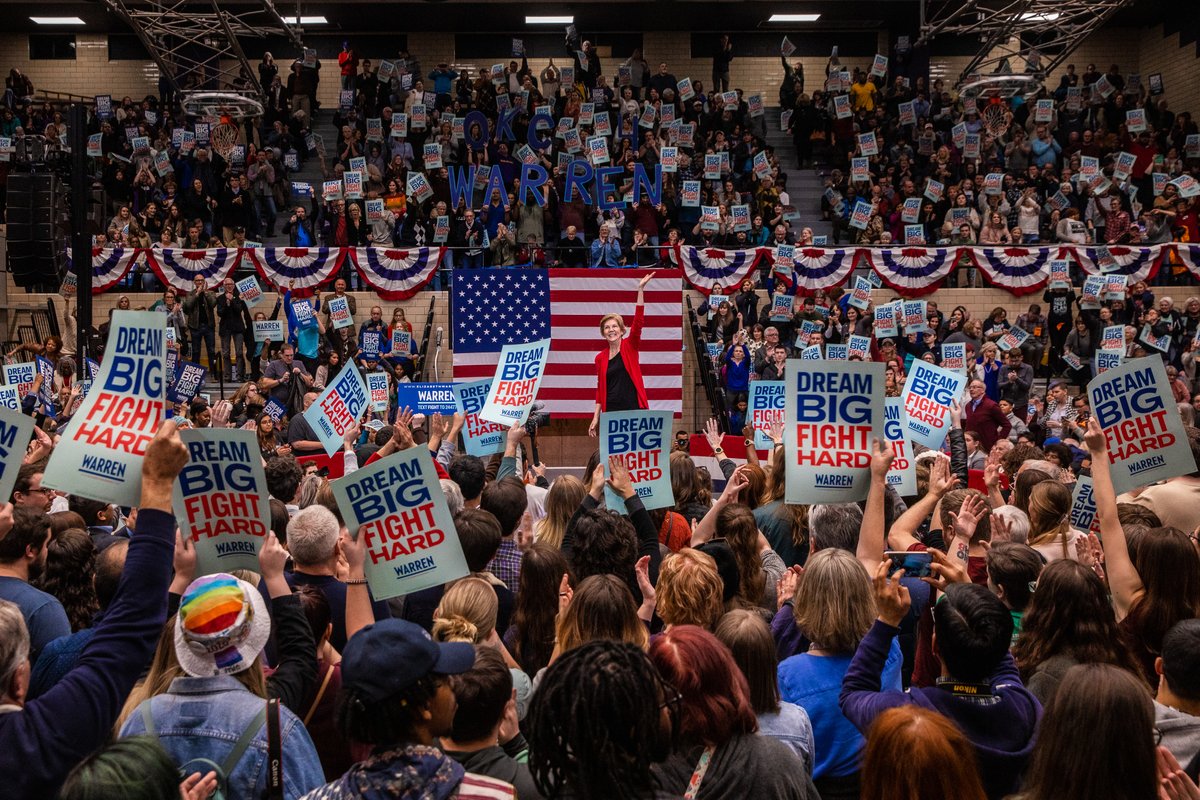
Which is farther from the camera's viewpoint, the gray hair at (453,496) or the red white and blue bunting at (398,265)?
the red white and blue bunting at (398,265)

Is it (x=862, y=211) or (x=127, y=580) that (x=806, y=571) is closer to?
(x=127, y=580)

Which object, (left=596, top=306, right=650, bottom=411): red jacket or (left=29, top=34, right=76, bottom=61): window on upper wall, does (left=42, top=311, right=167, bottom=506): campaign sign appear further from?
(left=29, top=34, right=76, bottom=61): window on upper wall

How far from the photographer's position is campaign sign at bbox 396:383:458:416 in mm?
9875

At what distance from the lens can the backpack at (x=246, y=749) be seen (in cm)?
251

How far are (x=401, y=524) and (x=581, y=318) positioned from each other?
38.9 feet

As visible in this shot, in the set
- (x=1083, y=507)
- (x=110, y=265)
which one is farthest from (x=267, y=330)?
(x=1083, y=507)

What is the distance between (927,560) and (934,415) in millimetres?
4341

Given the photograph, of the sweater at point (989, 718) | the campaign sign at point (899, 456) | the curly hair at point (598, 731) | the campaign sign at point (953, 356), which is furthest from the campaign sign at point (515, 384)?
the campaign sign at point (953, 356)

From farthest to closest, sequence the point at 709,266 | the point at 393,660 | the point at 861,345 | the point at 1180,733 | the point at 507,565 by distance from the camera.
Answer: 1. the point at 709,266
2. the point at 861,345
3. the point at 507,565
4. the point at 1180,733
5. the point at 393,660

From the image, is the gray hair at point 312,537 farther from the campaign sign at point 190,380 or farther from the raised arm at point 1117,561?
the campaign sign at point 190,380

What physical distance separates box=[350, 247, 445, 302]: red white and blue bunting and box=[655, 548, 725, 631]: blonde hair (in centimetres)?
1505

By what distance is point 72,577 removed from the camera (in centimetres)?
391

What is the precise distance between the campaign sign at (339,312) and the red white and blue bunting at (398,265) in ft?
3.98

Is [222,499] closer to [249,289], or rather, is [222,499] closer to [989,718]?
[989,718]
